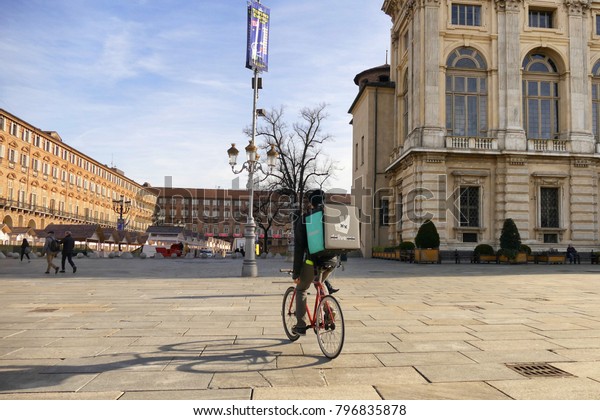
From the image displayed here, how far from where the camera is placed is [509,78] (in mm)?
31969

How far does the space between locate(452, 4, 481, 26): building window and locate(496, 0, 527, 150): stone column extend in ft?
4.20

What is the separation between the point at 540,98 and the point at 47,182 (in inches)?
Answer: 2588

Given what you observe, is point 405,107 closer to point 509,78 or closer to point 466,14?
point 466,14

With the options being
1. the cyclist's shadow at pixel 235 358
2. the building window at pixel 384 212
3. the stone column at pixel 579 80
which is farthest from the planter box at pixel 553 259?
the cyclist's shadow at pixel 235 358

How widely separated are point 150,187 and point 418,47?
106 metres

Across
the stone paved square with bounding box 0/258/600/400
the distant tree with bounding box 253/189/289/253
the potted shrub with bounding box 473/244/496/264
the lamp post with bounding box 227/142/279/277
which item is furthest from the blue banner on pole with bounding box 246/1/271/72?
the distant tree with bounding box 253/189/289/253

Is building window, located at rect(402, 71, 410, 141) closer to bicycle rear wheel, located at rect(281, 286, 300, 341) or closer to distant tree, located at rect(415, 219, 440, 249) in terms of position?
distant tree, located at rect(415, 219, 440, 249)

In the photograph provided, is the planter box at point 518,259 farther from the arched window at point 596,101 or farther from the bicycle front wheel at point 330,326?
the bicycle front wheel at point 330,326

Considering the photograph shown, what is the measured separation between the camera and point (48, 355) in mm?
5699

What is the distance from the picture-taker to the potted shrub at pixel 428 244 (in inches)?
1148

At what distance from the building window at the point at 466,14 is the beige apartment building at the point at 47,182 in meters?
39.4

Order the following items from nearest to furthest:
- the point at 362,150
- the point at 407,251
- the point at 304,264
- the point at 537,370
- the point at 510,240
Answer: the point at 537,370, the point at 304,264, the point at 510,240, the point at 407,251, the point at 362,150

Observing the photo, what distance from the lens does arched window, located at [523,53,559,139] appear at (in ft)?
109

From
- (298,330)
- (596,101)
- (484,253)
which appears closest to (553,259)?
(484,253)
